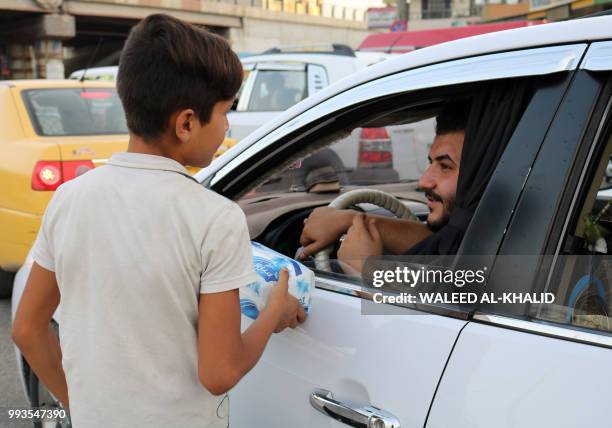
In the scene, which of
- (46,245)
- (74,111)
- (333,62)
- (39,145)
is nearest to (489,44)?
(46,245)

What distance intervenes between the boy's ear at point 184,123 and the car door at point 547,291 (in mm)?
664

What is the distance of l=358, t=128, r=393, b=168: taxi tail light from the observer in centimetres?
312

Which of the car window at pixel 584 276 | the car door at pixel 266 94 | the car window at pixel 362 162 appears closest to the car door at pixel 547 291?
the car window at pixel 584 276

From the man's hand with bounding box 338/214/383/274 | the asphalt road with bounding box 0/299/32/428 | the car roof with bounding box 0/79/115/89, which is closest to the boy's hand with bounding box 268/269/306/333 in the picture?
the man's hand with bounding box 338/214/383/274

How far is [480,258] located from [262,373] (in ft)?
2.16

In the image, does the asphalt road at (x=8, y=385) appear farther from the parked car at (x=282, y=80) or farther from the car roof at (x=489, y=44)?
the parked car at (x=282, y=80)

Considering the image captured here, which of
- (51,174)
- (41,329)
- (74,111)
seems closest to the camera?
(41,329)

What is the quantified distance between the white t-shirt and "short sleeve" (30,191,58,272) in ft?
0.05

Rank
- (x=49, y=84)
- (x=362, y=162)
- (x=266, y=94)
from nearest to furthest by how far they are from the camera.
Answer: (x=362, y=162), (x=49, y=84), (x=266, y=94)

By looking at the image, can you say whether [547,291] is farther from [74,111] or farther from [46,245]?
[74,111]

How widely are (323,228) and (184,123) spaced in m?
0.91

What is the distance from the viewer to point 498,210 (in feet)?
4.50

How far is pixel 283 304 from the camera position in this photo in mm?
1529

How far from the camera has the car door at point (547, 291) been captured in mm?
1190
